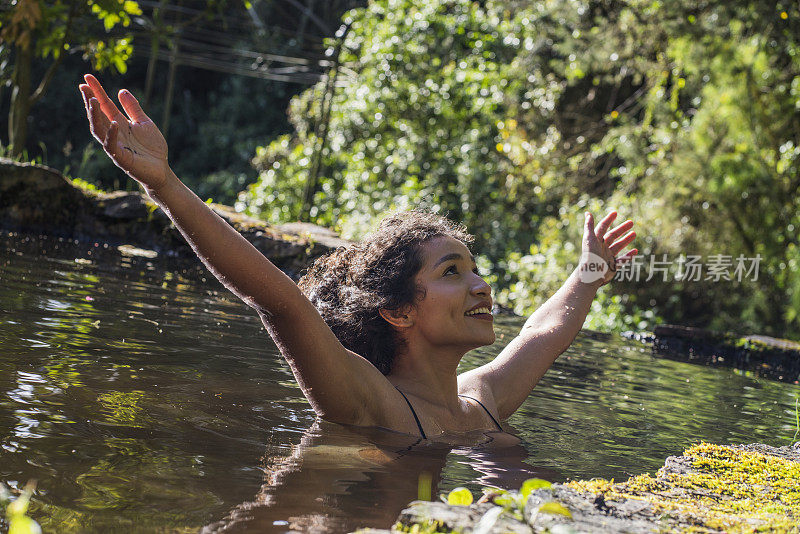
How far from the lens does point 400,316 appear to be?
3357 millimetres

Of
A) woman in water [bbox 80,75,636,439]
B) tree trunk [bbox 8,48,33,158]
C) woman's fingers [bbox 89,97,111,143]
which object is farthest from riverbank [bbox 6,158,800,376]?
woman's fingers [bbox 89,97,111,143]

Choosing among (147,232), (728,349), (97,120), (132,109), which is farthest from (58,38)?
(728,349)

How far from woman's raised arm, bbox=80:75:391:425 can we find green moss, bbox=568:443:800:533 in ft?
2.76

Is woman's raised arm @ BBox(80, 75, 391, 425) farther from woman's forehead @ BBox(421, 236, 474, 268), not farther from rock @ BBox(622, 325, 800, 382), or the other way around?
rock @ BBox(622, 325, 800, 382)

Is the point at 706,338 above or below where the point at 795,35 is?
below

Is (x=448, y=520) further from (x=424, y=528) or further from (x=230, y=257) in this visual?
(x=230, y=257)

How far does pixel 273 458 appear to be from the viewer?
2812mm

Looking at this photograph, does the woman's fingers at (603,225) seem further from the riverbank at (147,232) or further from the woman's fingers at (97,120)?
the riverbank at (147,232)

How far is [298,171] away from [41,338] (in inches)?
463

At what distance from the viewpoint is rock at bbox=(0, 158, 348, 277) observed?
887 centimetres

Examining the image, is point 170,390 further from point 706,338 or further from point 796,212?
point 796,212

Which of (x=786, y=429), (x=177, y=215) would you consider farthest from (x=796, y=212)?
(x=177, y=215)

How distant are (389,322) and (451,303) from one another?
27 cm

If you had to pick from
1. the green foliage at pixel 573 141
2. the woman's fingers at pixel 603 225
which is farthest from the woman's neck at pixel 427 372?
the green foliage at pixel 573 141
